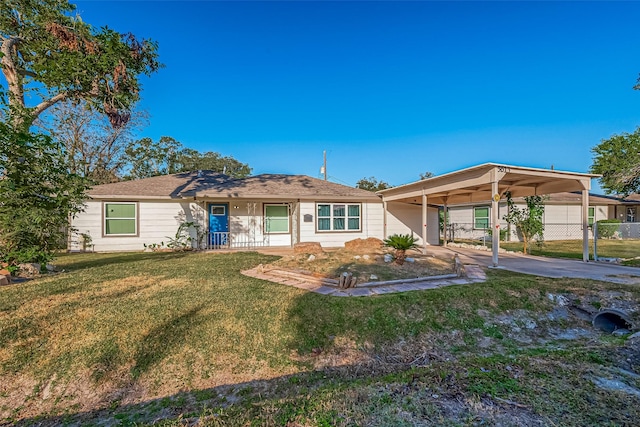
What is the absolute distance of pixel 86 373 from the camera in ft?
10.6

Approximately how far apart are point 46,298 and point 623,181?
53.4 feet

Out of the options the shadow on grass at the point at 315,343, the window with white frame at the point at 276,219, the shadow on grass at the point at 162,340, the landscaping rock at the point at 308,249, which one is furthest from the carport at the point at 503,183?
the shadow on grass at the point at 162,340

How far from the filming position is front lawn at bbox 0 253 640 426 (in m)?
2.17

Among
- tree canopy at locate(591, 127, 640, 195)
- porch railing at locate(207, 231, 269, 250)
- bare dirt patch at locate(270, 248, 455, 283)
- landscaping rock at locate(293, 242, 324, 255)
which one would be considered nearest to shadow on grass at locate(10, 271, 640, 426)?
bare dirt patch at locate(270, 248, 455, 283)

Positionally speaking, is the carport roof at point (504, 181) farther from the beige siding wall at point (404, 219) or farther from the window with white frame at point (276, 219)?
the window with white frame at point (276, 219)

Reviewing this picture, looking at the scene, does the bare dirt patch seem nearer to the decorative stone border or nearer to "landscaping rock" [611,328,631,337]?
the decorative stone border

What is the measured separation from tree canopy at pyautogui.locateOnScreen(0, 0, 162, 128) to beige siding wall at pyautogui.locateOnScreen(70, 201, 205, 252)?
4059 millimetres

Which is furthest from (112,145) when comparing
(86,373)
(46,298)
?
(86,373)

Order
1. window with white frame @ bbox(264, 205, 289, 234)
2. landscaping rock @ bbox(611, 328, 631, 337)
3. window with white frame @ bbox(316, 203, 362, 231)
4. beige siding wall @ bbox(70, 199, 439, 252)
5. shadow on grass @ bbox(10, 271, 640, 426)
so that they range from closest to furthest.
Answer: shadow on grass @ bbox(10, 271, 640, 426) < landscaping rock @ bbox(611, 328, 631, 337) < beige siding wall @ bbox(70, 199, 439, 252) < window with white frame @ bbox(316, 203, 362, 231) < window with white frame @ bbox(264, 205, 289, 234)

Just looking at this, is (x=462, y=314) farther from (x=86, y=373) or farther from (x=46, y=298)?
(x=46, y=298)

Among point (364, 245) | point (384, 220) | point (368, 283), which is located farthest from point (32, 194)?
point (384, 220)

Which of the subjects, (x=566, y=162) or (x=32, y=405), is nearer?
(x=32, y=405)

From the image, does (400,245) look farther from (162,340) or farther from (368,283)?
(162,340)

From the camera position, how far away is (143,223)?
12.2 meters
